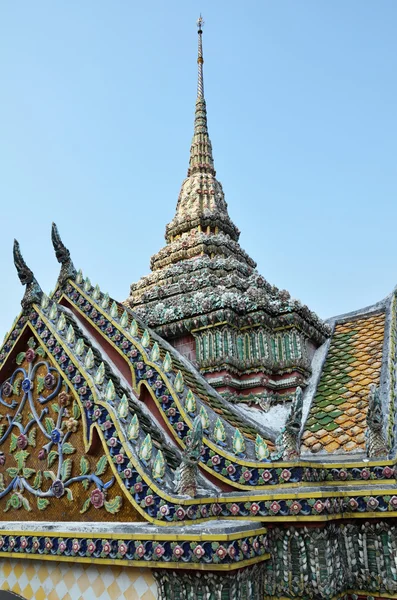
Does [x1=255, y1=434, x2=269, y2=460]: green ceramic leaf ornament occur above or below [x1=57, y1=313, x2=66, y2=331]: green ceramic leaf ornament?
below

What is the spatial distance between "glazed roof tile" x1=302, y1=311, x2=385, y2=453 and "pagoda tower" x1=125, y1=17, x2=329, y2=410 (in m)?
0.40

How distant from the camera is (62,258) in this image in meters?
8.73

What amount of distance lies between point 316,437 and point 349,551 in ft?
5.31

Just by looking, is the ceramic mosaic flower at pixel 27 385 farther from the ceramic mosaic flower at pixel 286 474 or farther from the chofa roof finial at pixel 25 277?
the ceramic mosaic flower at pixel 286 474

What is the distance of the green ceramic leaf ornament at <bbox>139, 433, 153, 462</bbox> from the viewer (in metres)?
5.26

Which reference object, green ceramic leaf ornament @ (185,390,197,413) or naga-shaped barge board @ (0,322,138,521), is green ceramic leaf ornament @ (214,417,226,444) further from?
naga-shaped barge board @ (0,322,138,521)

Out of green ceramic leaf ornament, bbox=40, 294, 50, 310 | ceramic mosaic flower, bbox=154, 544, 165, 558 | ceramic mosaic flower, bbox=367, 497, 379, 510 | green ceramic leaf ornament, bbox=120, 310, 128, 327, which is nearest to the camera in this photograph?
ceramic mosaic flower, bbox=154, 544, 165, 558

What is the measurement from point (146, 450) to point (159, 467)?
0.24 metres

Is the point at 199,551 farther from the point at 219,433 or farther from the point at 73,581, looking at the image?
the point at 73,581

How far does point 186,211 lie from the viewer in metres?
12.5

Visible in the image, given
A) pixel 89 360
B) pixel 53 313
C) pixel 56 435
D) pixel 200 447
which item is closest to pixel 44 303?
pixel 53 313

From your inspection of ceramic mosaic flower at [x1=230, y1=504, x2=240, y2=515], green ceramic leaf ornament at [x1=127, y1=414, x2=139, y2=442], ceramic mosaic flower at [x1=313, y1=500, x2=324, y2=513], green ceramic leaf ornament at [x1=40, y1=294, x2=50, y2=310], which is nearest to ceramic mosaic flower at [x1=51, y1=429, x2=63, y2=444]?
green ceramic leaf ornament at [x1=127, y1=414, x2=139, y2=442]

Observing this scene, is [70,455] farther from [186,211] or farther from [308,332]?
[186,211]

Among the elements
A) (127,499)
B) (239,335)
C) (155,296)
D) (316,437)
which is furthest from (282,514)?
(155,296)
